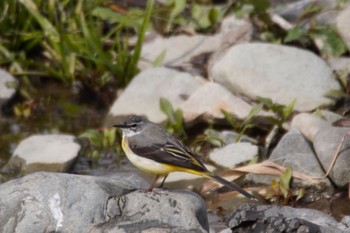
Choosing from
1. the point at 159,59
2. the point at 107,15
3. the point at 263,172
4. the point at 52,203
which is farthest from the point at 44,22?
the point at 52,203

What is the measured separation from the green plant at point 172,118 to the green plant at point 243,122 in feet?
1.71

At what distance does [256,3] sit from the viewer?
1245 centimetres

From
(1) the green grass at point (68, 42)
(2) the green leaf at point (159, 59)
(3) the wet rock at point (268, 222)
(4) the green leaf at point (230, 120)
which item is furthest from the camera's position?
(2) the green leaf at point (159, 59)

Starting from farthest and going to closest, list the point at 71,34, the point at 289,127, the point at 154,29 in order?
the point at 154,29
the point at 71,34
the point at 289,127

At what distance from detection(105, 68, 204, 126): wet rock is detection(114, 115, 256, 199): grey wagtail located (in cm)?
265

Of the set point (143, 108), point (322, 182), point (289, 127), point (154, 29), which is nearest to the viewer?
point (322, 182)

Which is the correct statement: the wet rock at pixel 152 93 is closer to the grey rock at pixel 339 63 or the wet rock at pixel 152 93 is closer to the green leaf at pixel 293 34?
the green leaf at pixel 293 34

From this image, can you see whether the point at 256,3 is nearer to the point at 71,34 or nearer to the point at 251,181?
the point at 71,34

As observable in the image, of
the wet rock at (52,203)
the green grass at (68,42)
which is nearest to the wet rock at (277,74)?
the green grass at (68,42)

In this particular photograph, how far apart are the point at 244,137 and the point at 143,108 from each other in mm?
1436

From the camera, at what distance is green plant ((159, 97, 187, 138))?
10.8m

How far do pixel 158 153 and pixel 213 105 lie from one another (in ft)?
9.32

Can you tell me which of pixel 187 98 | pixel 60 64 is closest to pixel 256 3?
pixel 187 98

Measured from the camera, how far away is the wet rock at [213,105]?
10.8m
